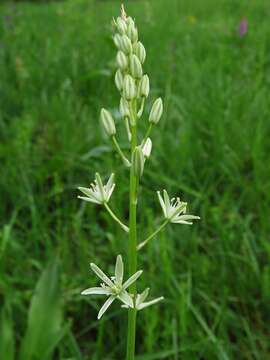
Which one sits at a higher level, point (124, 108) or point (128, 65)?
point (128, 65)

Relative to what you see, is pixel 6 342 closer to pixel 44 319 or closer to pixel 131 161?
pixel 44 319

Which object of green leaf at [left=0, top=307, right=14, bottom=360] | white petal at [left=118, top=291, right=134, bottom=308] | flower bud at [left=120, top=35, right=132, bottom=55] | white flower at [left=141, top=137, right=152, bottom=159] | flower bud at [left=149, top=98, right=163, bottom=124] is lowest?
green leaf at [left=0, top=307, right=14, bottom=360]

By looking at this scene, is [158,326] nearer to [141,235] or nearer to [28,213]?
[141,235]

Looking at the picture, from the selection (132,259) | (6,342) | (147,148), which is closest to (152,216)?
(6,342)

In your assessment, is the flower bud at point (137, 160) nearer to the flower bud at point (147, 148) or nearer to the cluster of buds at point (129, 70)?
the cluster of buds at point (129, 70)

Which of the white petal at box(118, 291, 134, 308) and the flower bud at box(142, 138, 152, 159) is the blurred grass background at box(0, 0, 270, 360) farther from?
the flower bud at box(142, 138, 152, 159)

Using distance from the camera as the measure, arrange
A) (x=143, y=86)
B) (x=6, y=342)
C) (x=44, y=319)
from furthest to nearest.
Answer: (x=44, y=319) → (x=6, y=342) → (x=143, y=86)

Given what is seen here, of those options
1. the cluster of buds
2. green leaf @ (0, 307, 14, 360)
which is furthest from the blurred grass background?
the cluster of buds
